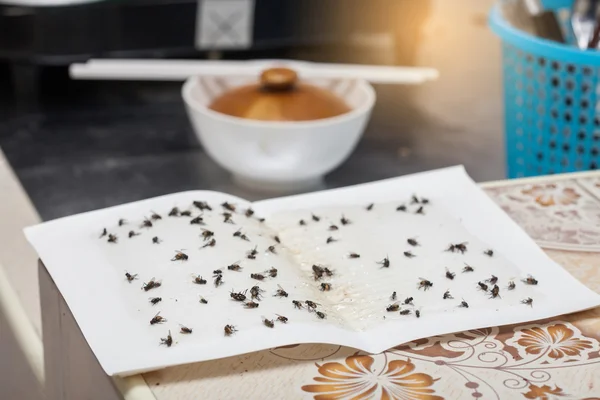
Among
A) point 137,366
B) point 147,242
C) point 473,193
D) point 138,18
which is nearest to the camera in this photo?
point 137,366

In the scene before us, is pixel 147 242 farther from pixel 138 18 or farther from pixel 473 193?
pixel 138 18

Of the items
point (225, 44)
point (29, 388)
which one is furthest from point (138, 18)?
point (29, 388)

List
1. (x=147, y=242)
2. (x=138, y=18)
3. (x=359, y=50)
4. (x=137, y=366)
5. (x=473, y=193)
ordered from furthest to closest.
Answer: (x=359, y=50) → (x=138, y=18) → (x=473, y=193) → (x=147, y=242) → (x=137, y=366)

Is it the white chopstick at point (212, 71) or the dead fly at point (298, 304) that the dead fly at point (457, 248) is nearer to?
the dead fly at point (298, 304)

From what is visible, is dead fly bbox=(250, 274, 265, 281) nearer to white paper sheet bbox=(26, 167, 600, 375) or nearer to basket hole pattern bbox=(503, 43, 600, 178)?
white paper sheet bbox=(26, 167, 600, 375)

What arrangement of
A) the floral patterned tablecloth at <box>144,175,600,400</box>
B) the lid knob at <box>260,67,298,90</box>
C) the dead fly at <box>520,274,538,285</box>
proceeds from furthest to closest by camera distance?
the lid knob at <box>260,67,298,90</box> → the dead fly at <box>520,274,538,285</box> → the floral patterned tablecloth at <box>144,175,600,400</box>

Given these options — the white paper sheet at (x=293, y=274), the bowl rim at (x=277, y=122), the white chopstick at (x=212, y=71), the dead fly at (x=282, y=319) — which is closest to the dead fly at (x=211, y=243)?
the white paper sheet at (x=293, y=274)

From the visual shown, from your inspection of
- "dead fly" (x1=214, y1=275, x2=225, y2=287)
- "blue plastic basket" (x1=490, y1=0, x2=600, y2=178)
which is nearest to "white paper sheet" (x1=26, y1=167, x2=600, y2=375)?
"dead fly" (x1=214, y1=275, x2=225, y2=287)
